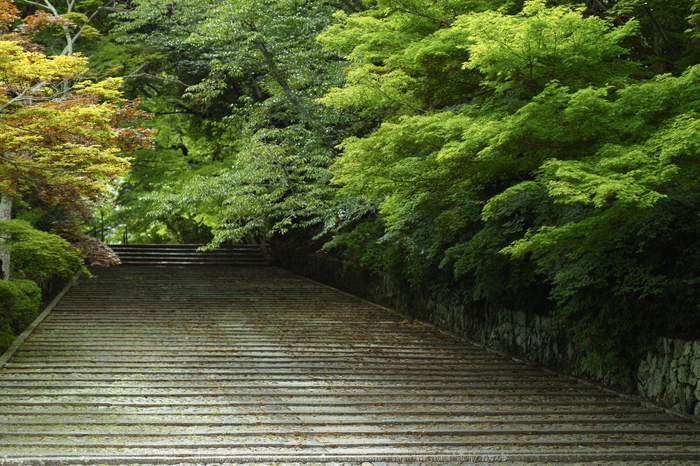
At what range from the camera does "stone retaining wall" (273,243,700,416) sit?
21.7ft

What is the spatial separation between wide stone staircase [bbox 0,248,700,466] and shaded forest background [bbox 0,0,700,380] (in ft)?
4.14

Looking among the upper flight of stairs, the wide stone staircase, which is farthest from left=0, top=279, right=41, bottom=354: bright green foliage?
the upper flight of stairs

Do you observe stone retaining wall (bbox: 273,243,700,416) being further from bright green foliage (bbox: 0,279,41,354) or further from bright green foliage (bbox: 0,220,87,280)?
bright green foliage (bbox: 0,279,41,354)

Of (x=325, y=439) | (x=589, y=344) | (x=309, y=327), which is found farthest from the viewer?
(x=309, y=327)

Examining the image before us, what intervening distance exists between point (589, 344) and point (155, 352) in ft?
21.3

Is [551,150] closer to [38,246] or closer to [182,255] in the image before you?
[38,246]

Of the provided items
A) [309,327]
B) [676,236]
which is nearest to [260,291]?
[309,327]

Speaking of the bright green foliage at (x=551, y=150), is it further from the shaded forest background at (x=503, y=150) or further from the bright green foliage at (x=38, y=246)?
the bright green foliage at (x=38, y=246)

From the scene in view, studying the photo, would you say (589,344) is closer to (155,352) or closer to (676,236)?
(676,236)

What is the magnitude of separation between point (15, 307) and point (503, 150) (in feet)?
25.8

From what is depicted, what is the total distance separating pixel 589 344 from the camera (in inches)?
305

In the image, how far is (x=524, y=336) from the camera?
31.1ft

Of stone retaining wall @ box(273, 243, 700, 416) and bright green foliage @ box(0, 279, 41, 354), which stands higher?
stone retaining wall @ box(273, 243, 700, 416)

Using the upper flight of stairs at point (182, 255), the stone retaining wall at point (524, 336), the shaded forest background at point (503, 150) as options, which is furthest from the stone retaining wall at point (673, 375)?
the upper flight of stairs at point (182, 255)
